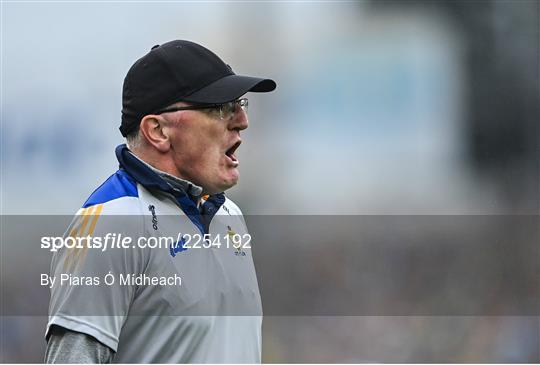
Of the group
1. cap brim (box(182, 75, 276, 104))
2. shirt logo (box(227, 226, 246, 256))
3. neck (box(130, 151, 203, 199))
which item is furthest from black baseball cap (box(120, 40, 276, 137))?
shirt logo (box(227, 226, 246, 256))

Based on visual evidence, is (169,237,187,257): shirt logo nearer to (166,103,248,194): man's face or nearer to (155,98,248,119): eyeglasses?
(166,103,248,194): man's face

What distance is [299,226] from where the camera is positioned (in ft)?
11.8

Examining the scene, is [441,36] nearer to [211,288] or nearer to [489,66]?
[489,66]

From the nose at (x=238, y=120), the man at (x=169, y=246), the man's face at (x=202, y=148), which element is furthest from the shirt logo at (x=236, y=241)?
the nose at (x=238, y=120)

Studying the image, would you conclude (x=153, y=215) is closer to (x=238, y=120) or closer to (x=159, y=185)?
(x=159, y=185)

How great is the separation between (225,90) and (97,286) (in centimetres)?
55

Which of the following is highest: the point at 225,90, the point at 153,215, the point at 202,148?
the point at 225,90

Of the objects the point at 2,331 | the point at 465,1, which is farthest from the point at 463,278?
the point at 2,331

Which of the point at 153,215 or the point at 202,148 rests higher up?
the point at 202,148

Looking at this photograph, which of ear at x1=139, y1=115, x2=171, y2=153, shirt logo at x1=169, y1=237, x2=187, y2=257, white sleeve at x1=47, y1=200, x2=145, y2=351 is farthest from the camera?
ear at x1=139, y1=115, x2=171, y2=153

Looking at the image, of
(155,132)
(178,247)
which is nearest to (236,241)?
(178,247)

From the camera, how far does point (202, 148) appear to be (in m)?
1.85

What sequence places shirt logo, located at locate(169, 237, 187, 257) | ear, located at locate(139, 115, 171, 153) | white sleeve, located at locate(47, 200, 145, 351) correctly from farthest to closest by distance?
ear, located at locate(139, 115, 171, 153) < shirt logo, located at locate(169, 237, 187, 257) < white sleeve, located at locate(47, 200, 145, 351)

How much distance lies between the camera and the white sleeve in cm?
160
